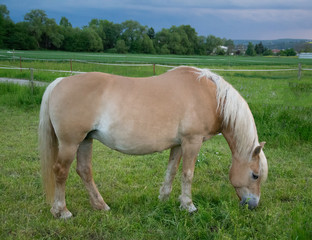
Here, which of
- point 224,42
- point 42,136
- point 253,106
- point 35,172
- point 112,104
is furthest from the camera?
point 224,42

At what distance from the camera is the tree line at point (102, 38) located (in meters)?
34.0

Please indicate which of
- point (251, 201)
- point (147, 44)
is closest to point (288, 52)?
point (147, 44)

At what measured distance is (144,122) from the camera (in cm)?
276

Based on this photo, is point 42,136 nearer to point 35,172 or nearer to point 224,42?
point 35,172

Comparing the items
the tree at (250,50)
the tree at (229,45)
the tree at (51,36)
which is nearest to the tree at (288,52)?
the tree at (250,50)

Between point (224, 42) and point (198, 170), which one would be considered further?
point (224, 42)

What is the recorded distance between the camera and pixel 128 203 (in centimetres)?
329

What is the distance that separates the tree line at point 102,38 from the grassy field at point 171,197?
107ft

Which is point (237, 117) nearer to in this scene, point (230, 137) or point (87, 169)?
point (230, 137)

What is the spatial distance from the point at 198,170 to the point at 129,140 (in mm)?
1900

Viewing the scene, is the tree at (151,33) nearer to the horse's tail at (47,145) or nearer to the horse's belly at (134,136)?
the horse's tail at (47,145)

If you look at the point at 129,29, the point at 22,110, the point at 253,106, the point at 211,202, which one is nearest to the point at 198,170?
the point at 211,202

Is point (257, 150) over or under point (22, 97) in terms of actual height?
over

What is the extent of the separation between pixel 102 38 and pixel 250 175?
4221 centimetres
